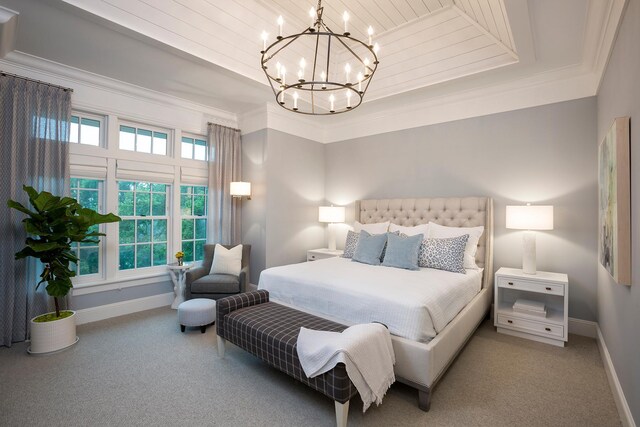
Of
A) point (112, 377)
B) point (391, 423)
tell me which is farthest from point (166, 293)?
point (391, 423)

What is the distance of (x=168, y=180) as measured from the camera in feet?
14.2

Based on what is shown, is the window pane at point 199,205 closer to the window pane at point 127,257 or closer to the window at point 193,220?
the window at point 193,220

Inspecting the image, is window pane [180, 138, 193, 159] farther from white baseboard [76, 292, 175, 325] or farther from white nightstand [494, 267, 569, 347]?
white nightstand [494, 267, 569, 347]

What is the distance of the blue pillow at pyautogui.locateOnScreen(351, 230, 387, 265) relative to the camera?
3.65 m

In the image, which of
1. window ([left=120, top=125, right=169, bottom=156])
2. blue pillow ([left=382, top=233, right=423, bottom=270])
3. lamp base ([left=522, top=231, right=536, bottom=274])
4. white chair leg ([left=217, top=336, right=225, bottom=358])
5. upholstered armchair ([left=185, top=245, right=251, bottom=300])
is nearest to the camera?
white chair leg ([left=217, top=336, right=225, bottom=358])

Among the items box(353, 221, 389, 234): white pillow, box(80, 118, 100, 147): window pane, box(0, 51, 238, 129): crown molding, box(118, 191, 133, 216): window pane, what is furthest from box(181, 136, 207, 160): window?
box(353, 221, 389, 234): white pillow

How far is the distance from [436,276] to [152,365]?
278 centimetres

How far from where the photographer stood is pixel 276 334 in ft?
7.31

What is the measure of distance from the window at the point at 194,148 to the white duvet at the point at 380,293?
2.49m

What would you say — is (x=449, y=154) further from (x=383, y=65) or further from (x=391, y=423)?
→ (x=391, y=423)

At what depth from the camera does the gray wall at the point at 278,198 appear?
183 inches

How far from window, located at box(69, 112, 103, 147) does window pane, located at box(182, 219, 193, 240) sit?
4.89 feet

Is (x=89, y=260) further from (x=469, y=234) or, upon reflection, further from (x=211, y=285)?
(x=469, y=234)

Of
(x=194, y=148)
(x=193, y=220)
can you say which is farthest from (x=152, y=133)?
(x=193, y=220)
